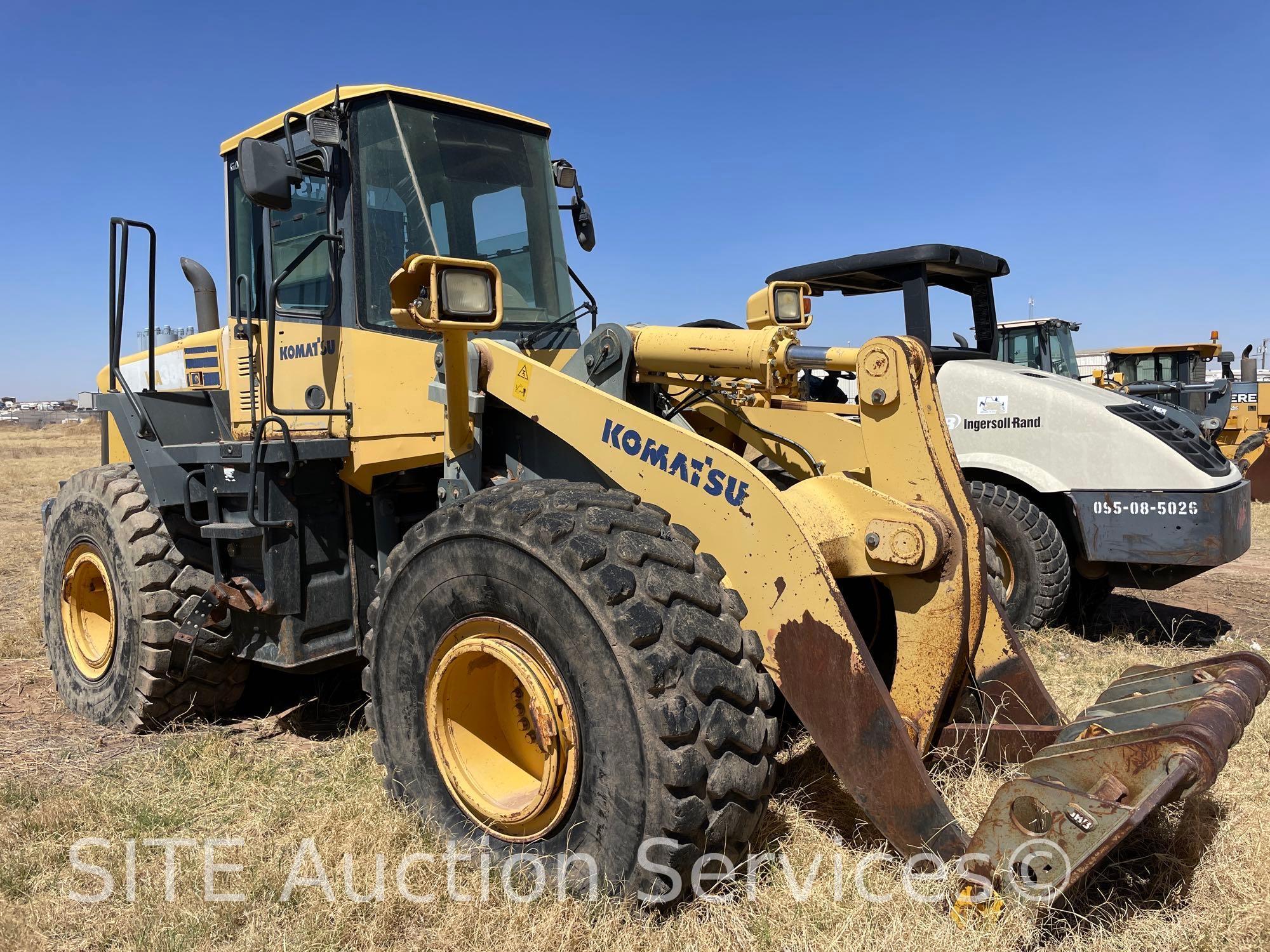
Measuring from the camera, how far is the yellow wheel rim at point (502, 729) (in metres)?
2.77

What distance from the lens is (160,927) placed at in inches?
110

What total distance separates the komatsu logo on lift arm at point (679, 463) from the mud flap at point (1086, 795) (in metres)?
1.09

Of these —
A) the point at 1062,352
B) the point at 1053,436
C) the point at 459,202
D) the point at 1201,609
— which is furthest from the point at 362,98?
the point at 1062,352

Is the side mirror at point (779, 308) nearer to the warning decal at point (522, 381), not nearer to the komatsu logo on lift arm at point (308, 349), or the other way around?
the warning decal at point (522, 381)

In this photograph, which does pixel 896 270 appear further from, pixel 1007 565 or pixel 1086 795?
pixel 1086 795

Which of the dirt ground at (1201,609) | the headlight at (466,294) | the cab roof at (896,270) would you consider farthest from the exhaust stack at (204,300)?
the dirt ground at (1201,609)

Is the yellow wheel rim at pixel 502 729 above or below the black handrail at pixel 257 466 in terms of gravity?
below

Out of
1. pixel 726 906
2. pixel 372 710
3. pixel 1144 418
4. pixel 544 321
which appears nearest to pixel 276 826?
pixel 372 710

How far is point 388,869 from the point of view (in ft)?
9.91

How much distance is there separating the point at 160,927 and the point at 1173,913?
9.77ft

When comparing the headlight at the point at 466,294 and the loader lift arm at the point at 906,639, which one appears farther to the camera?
the headlight at the point at 466,294

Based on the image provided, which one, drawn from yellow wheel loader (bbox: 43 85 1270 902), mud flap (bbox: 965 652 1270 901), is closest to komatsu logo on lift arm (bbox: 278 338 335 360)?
yellow wheel loader (bbox: 43 85 1270 902)

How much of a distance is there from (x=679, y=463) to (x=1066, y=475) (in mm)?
4116

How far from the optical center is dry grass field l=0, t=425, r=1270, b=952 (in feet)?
8.45
